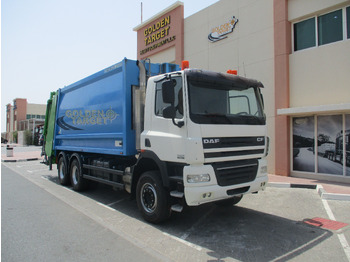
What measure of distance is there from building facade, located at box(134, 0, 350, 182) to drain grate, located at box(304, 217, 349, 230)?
4466 mm

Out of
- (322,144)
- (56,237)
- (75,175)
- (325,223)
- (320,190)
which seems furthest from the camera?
(322,144)

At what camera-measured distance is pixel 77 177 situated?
8.61 meters

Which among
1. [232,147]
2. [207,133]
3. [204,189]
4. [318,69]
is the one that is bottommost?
[204,189]

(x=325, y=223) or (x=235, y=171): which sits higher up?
(x=235, y=171)

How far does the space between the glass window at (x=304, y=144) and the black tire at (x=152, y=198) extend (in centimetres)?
705

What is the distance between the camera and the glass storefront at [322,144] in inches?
364

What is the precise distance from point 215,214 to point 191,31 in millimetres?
11115

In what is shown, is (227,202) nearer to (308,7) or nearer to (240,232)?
(240,232)

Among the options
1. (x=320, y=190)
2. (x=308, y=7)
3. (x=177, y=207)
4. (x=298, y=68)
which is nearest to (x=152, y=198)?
(x=177, y=207)

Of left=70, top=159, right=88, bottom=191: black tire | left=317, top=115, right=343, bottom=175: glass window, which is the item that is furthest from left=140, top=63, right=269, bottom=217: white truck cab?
left=317, top=115, right=343, bottom=175: glass window

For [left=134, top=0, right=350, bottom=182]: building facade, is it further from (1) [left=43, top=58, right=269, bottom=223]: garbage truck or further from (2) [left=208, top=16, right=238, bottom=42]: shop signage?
(1) [left=43, top=58, right=269, bottom=223]: garbage truck

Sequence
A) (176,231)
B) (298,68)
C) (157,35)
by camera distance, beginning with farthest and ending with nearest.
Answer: (157,35)
(298,68)
(176,231)

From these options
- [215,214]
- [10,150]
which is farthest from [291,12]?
[10,150]

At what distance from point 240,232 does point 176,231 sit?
113 cm
